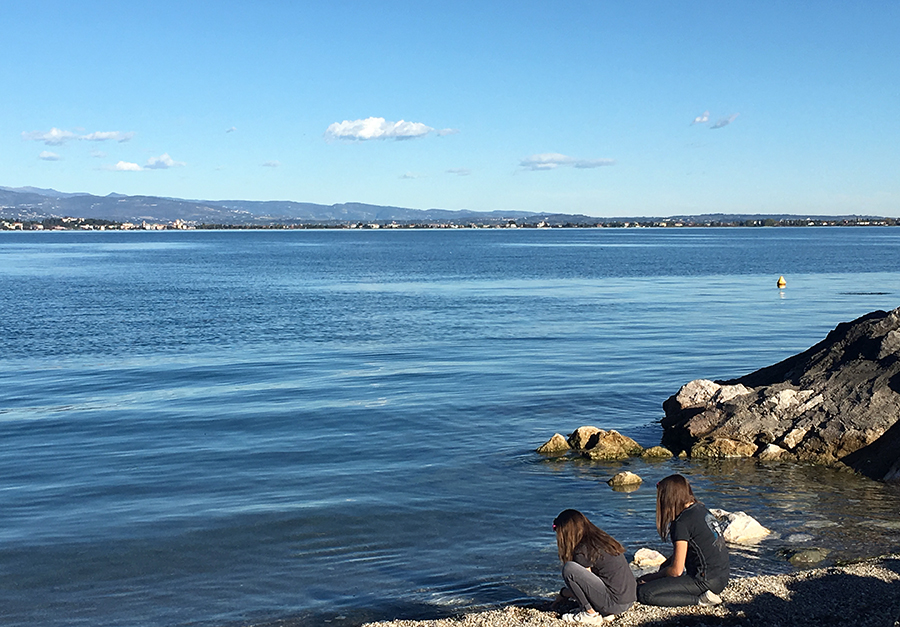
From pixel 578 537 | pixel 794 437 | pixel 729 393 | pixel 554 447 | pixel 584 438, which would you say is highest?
pixel 578 537

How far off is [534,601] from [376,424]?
496 inches

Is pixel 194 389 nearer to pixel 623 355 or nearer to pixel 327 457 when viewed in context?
pixel 327 457

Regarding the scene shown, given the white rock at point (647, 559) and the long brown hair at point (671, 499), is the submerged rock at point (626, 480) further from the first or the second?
the long brown hair at point (671, 499)

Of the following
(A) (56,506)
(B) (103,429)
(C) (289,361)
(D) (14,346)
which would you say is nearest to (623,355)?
(C) (289,361)

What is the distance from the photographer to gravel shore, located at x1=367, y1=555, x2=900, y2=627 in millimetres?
10727

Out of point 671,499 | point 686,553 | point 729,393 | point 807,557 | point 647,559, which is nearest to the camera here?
point 671,499

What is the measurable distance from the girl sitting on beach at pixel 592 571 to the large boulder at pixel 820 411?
1031 centimetres

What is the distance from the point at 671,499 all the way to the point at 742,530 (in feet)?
14.4

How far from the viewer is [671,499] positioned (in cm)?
1096

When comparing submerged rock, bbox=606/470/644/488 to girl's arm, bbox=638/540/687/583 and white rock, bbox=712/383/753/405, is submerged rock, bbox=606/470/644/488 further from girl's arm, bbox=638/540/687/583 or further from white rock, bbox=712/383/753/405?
girl's arm, bbox=638/540/687/583

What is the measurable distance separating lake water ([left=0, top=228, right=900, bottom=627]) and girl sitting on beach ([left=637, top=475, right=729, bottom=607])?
2197 mm

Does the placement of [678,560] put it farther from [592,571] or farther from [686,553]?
[592,571]

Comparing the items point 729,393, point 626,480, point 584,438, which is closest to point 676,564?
point 626,480

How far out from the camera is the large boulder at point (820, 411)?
1964cm
